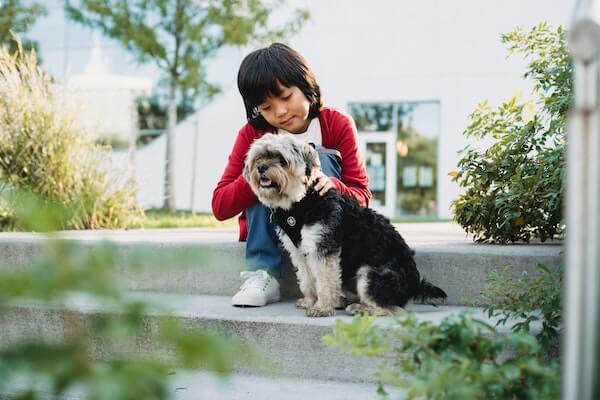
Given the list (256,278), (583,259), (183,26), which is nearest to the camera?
(583,259)

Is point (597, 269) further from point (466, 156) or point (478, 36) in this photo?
point (478, 36)

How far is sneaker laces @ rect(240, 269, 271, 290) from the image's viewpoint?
3.67 meters

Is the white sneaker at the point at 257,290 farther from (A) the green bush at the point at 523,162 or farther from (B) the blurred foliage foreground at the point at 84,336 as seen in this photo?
(B) the blurred foliage foreground at the point at 84,336

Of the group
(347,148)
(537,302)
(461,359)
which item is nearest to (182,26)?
(347,148)

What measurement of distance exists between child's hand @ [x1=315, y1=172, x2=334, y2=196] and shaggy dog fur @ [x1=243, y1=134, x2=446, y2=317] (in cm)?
3

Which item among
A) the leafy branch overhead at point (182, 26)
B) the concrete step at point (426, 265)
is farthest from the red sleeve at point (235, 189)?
the leafy branch overhead at point (182, 26)

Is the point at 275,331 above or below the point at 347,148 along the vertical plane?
below

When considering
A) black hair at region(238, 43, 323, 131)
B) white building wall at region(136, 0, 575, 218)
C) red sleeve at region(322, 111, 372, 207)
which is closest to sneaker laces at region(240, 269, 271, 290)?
red sleeve at region(322, 111, 372, 207)

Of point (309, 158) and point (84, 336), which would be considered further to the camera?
point (309, 158)

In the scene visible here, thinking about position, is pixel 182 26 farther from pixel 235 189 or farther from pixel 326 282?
pixel 326 282

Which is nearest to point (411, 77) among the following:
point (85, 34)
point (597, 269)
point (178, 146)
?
point (178, 146)

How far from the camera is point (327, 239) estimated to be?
343cm

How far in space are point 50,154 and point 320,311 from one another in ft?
12.1

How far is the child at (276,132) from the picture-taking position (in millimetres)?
3660
